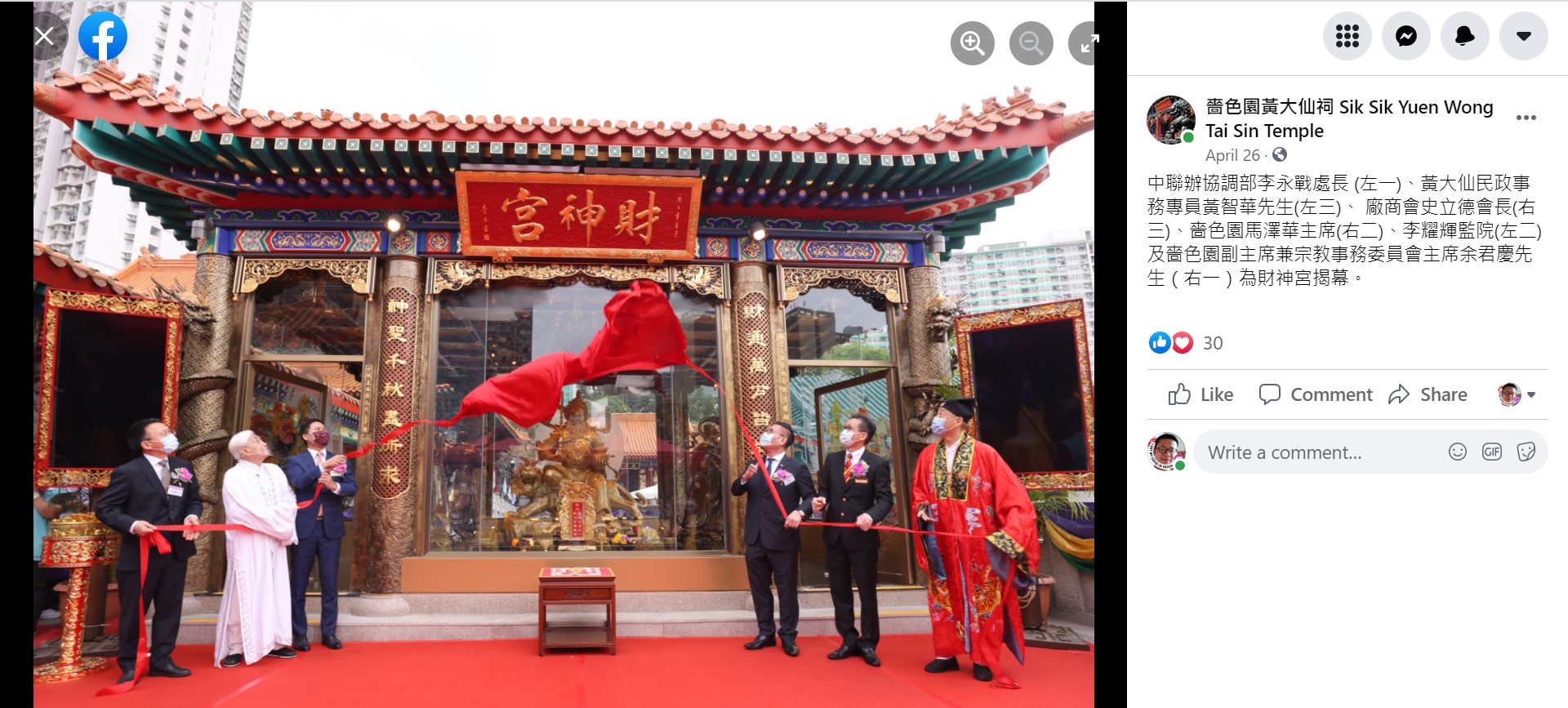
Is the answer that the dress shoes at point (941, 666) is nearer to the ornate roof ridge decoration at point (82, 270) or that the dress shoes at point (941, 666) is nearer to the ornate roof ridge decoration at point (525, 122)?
the ornate roof ridge decoration at point (525, 122)

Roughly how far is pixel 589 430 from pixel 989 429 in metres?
3.23

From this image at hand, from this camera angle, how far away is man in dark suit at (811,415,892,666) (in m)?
4.96

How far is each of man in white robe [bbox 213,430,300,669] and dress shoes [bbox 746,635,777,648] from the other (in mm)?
2870

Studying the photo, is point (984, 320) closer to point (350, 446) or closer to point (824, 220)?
point (824, 220)

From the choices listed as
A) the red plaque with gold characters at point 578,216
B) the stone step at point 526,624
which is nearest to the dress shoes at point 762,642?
the stone step at point 526,624

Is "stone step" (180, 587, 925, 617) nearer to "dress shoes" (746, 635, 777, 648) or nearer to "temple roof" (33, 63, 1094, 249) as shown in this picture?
"dress shoes" (746, 635, 777, 648)

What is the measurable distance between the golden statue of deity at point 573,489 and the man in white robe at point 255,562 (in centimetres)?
158

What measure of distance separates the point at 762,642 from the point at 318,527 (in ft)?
10.1

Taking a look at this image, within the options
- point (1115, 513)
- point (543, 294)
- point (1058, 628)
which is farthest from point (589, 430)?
point (1115, 513)

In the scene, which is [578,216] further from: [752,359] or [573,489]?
[573,489]

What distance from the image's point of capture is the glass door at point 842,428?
252 inches

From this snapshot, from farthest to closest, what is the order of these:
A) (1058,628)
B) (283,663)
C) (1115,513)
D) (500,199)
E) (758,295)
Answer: (758,295) < (500,199) < (1058,628) < (283,663) < (1115,513)

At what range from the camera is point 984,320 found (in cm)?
615

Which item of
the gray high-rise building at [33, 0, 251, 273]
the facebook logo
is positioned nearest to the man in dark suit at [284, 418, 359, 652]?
the facebook logo
